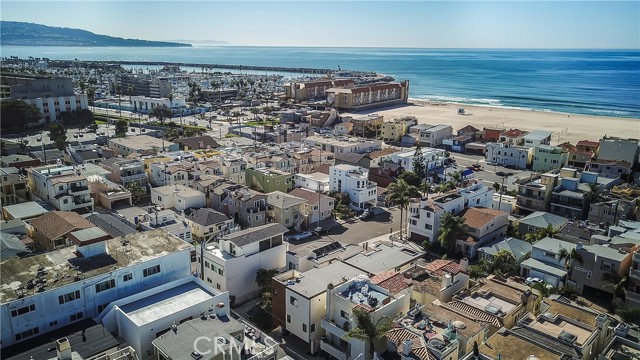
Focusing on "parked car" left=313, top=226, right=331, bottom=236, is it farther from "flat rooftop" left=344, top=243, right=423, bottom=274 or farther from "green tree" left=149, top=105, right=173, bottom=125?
"green tree" left=149, top=105, right=173, bottom=125

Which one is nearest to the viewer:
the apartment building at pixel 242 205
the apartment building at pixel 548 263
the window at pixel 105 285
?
the window at pixel 105 285

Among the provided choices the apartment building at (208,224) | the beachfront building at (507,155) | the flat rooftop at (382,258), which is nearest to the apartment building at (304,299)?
the flat rooftop at (382,258)

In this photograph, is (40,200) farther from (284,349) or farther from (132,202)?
(284,349)

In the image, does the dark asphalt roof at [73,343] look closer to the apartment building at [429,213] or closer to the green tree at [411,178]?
the apartment building at [429,213]

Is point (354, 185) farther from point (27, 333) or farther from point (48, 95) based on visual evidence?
point (48, 95)

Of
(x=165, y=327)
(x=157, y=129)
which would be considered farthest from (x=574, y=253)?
(x=157, y=129)

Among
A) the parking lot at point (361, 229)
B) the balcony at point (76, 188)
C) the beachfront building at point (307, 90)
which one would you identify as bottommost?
the parking lot at point (361, 229)

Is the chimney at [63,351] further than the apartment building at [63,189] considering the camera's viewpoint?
No
